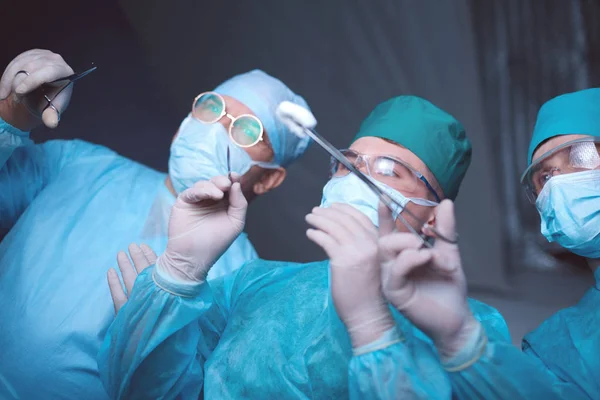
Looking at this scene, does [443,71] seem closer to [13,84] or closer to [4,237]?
[13,84]

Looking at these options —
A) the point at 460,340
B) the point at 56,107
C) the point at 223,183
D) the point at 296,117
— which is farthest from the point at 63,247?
the point at 460,340

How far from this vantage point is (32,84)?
1471 millimetres

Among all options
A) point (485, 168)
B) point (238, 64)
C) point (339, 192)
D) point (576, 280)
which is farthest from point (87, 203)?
point (576, 280)

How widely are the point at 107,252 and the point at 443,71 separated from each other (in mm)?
1611

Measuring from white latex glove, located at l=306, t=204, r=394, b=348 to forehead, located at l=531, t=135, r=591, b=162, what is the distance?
27.8 inches

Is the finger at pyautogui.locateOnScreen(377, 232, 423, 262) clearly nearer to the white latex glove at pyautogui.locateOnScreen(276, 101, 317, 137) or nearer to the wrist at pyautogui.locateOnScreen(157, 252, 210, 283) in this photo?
the white latex glove at pyautogui.locateOnScreen(276, 101, 317, 137)

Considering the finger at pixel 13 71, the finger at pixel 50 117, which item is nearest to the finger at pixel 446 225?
the finger at pixel 50 117

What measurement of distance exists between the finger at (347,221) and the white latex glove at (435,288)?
70 mm

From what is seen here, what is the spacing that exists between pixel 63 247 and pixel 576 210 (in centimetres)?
155

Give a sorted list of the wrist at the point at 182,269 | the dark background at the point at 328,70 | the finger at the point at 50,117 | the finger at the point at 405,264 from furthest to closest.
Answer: the dark background at the point at 328,70 → the finger at the point at 50,117 → the wrist at the point at 182,269 → the finger at the point at 405,264

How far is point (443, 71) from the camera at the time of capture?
246 centimetres

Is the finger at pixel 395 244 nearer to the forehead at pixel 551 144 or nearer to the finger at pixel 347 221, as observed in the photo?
the finger at pixel 347 221

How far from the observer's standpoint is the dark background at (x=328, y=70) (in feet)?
7.57

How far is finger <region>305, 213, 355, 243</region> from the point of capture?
1108mm
